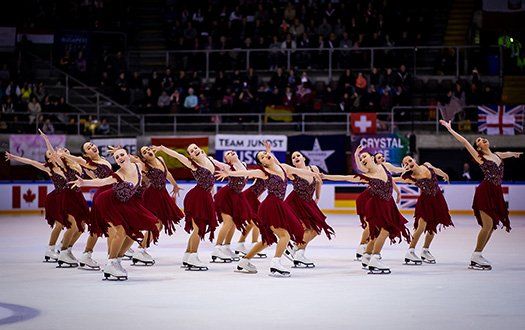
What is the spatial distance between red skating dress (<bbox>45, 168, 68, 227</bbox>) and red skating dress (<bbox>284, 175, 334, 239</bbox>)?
10.4ft

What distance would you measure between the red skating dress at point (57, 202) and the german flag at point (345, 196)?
11878mm

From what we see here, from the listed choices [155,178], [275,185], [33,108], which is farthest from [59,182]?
[33,108]

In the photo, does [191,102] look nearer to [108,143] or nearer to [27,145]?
[108,143]

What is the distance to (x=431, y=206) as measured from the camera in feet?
46.5

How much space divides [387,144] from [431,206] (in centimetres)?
1209

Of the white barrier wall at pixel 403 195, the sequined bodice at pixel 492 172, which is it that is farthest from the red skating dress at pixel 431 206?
the white barrier wall at pixel 403 195

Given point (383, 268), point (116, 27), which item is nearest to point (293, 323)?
point (383, 268)

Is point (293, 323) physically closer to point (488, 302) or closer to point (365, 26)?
point (488, 302)

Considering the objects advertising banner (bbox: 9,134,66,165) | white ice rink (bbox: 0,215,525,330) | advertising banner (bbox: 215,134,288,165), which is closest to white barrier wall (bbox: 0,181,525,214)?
advertising banner (bbox: 9,134,66,165)

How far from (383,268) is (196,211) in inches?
104

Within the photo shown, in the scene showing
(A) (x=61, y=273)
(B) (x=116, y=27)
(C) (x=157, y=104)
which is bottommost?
(A) (x=61, y=273)

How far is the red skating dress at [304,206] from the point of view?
523 inches

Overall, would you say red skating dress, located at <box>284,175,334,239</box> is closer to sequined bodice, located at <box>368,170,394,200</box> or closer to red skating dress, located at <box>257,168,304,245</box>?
red skating dress, located at <box>257,168,304,245</box>

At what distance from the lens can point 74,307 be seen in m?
9.70
